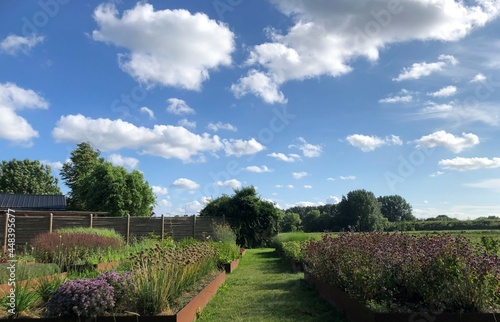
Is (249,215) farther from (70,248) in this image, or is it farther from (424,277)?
(424,277)

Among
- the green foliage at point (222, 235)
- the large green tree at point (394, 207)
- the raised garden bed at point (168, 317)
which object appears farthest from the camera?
the large green tree at point (394, 207)

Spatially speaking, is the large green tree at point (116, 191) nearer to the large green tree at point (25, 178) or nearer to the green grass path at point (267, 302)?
the green grass path at point (267, 302)

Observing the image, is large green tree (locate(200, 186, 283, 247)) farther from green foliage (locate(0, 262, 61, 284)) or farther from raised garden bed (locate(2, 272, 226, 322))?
raised garden bed (locate(2, 272, 226, 322))

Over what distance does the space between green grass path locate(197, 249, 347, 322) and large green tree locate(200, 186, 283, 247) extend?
16.0 metres

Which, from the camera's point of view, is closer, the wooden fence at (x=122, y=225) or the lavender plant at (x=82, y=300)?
the lavender plant at (x=82, y=300)

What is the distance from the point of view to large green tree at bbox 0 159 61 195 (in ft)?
174

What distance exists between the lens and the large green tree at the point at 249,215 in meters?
27.5

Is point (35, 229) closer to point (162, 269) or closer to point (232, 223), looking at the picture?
point (232, 223)

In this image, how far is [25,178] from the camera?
5366 centimetres

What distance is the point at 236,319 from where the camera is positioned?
621cm

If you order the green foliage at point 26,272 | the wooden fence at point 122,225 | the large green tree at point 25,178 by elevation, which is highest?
the large green tree at point 25,178

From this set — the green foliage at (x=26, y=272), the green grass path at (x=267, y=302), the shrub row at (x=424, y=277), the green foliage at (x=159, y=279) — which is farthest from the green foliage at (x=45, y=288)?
the shrub row at (x=424, y=277)

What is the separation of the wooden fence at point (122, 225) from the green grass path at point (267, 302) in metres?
7.72

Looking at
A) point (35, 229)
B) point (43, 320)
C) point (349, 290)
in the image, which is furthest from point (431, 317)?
point (35, 229)
